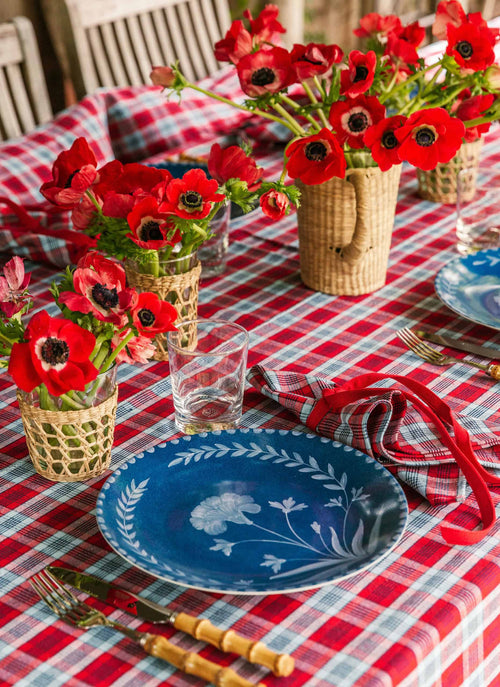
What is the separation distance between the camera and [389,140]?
3.44 ft

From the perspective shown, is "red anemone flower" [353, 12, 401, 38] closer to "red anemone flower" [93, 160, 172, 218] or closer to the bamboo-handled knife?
"red anemone flower" [93, 160, 172, 218]

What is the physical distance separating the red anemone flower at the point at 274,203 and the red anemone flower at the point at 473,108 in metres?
0.36

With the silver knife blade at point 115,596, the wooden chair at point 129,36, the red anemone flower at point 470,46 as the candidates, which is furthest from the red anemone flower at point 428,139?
the wooden chair at point 129,36

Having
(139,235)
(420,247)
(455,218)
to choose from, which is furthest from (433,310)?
(139,235)

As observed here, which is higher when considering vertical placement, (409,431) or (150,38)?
(150,38)

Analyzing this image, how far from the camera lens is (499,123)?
6.56ft

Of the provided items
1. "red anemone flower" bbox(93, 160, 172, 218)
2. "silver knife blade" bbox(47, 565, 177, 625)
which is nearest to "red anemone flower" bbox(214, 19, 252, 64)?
"red anemone flower" bbox(93, 160, 172, 218)

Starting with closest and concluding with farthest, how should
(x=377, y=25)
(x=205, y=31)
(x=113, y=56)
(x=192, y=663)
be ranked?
(x=192, y=663) < (x=377, y=25) < (x=113, y=56) < (x=205, y=31)

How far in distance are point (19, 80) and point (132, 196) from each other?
1.54m

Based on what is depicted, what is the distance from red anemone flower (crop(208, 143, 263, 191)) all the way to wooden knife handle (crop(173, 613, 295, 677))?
20.9 inches

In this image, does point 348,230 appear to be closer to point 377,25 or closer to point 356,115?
point 356,115

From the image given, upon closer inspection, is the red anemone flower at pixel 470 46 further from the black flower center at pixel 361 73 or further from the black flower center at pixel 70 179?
the black flower center at pixel 70 179

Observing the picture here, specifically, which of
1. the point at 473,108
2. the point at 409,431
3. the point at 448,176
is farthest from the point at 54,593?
the point at 448,176

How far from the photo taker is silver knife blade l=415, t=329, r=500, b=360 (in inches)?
42.9
